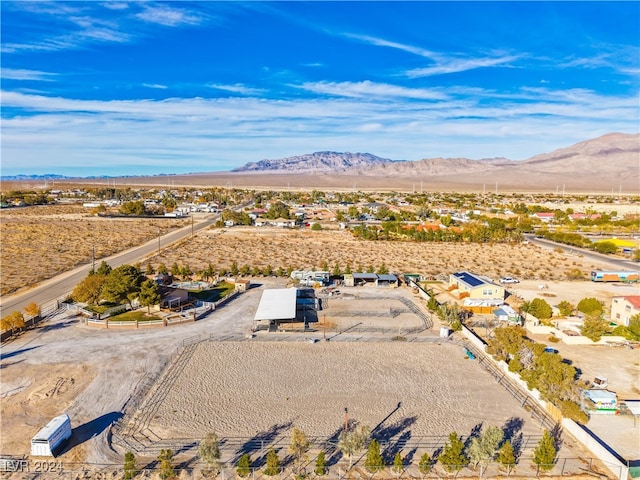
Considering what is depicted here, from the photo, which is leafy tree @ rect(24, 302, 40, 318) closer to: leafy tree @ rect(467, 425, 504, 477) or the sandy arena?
the sandy arena

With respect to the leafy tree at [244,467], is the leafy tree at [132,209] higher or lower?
higher

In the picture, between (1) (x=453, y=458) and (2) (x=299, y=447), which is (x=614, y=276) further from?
(2) (x=299, y=447)

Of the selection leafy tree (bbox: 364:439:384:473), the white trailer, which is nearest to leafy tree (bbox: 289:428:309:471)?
leafy tree (bbox: 364:439:384:473)

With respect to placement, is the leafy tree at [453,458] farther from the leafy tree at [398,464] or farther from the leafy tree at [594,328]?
the leafy tree at [594,328]

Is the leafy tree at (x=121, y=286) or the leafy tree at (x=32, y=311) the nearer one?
the leafy tree at (x=32, y=311)

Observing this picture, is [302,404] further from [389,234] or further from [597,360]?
[389,234]

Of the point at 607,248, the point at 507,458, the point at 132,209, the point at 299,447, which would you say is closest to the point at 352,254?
the point at 607,248

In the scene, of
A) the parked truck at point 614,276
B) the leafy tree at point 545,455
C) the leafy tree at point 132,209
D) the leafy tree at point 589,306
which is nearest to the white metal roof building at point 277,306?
the leafy tree at point 545,455
